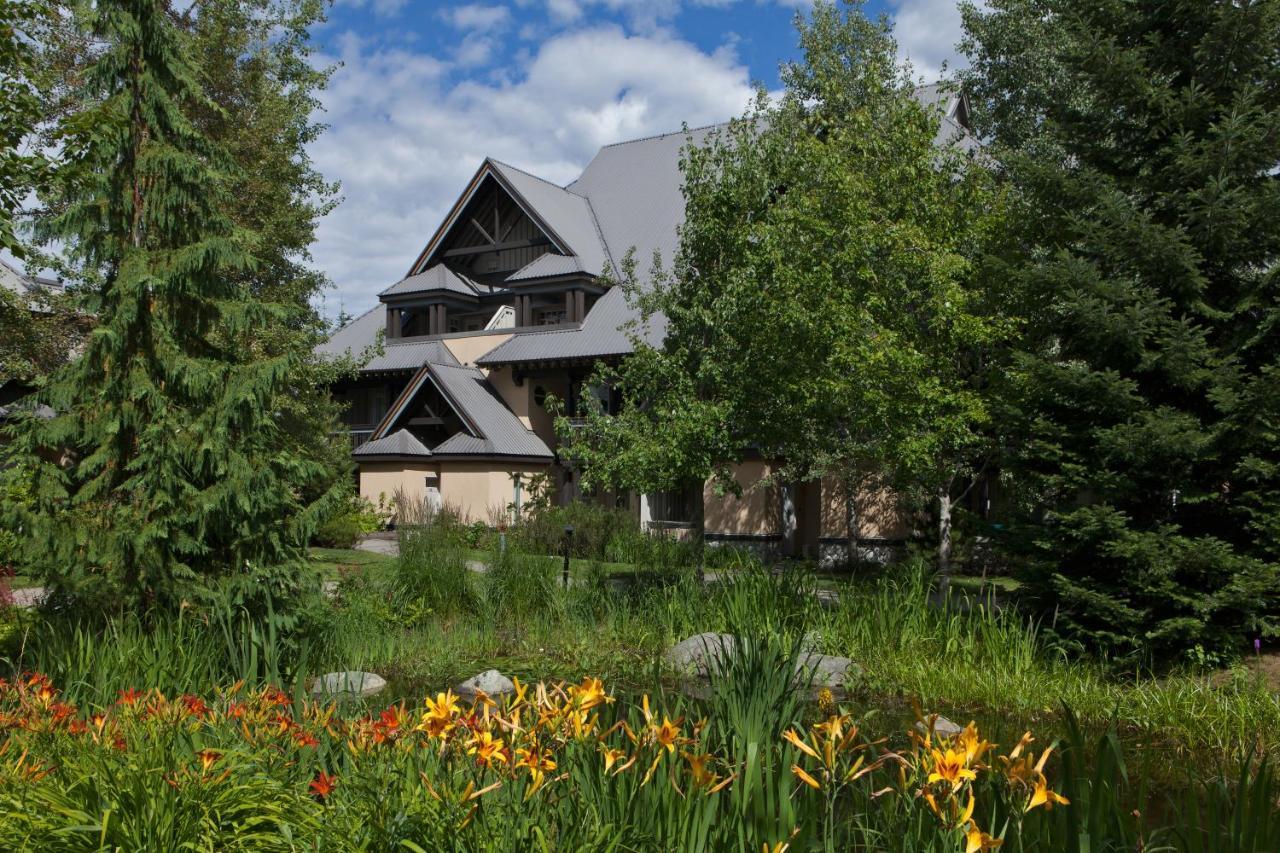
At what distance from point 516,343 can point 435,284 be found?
12.7 feet

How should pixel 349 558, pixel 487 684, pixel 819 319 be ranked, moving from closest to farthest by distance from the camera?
pixel 487 684
pixel 819 319
pixel 349 558

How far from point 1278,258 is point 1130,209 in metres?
1.92

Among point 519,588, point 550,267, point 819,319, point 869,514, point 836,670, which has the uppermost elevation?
point 550,267

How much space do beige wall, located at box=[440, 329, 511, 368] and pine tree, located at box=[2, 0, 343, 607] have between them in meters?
22.4

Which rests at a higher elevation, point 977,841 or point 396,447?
point 396,447

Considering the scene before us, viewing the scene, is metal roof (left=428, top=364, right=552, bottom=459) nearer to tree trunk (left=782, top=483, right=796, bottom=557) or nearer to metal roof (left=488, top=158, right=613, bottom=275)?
metal roof (left=488, top=158, right=613, bottom=275)

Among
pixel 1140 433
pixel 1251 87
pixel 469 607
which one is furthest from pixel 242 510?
pixel 1251 87

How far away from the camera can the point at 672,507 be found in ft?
93.5

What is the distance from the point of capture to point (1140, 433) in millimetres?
9992

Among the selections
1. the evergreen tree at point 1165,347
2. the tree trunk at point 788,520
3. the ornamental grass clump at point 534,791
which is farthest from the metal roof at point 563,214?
the ornamental grass clump at point 534,791

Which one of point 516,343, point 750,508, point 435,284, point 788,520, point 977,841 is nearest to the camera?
point 977,841

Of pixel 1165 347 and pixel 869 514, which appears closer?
pixel 1165 347

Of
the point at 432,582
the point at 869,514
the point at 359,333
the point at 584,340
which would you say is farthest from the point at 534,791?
the point at 359,333

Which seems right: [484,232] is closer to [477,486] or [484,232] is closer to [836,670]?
[477,486]
